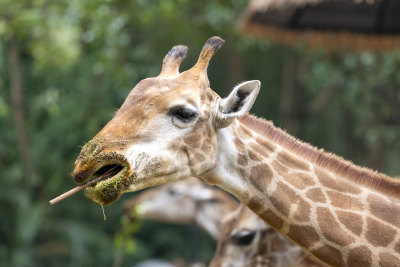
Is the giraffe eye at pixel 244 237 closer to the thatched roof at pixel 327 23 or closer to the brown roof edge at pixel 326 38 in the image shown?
the thatched roof at pixel 327 23

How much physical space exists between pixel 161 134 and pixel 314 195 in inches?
32.7

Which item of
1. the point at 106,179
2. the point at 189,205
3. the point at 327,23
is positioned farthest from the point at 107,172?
the point at 327,23

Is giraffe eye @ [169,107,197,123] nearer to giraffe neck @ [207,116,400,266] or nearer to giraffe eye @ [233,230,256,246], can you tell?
giraffe neck @ [207,116,400,266]

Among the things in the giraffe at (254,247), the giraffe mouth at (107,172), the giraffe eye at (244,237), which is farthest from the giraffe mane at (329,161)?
the giraffe eye at (244,237)

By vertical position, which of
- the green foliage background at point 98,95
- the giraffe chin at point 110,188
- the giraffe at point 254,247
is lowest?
the green foliage background at point 98,95

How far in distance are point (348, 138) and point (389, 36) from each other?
514 centimetres

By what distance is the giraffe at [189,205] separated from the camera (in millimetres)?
5906

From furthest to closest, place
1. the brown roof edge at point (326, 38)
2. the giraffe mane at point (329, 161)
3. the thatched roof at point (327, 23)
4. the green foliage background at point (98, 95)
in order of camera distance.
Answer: the green foliage background at point (98, 95) → the brown roof edge at point (326, 38) → the thatched roof at point (327, 23) → the giraffe mane at point (329, 161)

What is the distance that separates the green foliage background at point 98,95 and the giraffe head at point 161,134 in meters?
4.81

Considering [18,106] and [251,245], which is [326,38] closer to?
[251,245]

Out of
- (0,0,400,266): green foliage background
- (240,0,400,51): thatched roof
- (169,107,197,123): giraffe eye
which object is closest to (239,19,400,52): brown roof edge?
(240,0,400,51): thatched roof

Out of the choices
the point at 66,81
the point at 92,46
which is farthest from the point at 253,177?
the point at 66,81

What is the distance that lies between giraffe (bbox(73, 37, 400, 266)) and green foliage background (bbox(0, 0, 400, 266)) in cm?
471

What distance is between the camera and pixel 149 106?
2686mm
